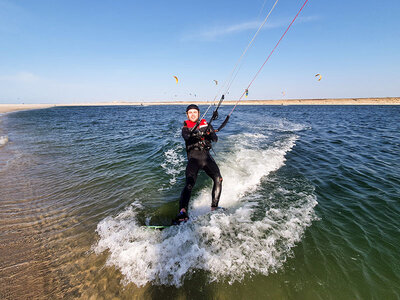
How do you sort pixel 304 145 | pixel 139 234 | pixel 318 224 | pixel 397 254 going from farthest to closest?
pixel 304 145 → pixel 318 224 → pixel 139 234 → pixel 397 254

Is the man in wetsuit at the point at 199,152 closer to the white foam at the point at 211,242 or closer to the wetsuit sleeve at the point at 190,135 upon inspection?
the wetsuit sleeve at the point at 190,135

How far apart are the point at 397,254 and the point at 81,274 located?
20.4 feet

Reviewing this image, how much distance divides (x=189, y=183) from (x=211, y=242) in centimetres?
170

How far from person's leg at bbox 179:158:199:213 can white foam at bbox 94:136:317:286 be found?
464 millimetres

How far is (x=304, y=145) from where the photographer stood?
1216 cm

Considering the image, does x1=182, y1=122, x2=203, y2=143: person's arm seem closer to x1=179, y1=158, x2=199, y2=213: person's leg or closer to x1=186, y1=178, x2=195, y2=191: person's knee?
x1=179, y1=158, x2=199, y2=213: person's leg

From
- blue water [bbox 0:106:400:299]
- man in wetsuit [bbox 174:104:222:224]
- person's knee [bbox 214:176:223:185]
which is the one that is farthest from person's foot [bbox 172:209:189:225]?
person's knee [bbox 214:176:223:185]

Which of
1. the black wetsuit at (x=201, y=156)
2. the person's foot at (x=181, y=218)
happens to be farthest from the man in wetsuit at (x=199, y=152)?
the person's foot at (x=181, y=218)

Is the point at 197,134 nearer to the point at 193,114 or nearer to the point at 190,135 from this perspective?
the point at 190,135

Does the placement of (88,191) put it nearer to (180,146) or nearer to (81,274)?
(81,274)

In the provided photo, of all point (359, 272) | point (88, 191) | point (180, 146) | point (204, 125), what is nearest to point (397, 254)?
point (359, 272)

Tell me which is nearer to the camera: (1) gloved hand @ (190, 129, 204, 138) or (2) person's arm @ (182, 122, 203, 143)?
(2) person's arm @ (182, 122, 203, 143)

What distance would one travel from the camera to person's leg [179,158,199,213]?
4637 millimetres

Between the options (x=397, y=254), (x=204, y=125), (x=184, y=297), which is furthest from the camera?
(x=204, y=125)
